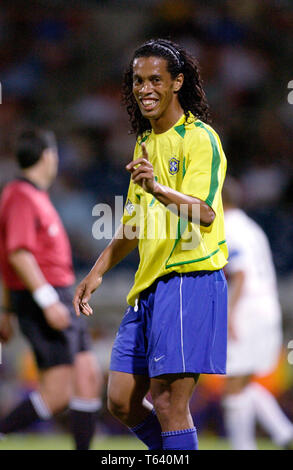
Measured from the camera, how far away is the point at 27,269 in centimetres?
499

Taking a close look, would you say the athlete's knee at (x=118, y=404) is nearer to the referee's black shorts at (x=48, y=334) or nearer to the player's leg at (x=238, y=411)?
the referee's black shorts at (x=48, y=334)

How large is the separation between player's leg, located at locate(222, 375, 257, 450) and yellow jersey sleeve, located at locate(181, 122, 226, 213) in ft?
9.32

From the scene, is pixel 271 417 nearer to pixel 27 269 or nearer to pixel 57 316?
pixel 57 316

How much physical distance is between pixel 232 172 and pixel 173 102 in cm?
442

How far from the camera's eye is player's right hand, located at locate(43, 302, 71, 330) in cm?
493

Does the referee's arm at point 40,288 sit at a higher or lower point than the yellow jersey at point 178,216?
lower

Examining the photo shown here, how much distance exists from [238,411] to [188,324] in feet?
8.94

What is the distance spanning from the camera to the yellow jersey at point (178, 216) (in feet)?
10.3

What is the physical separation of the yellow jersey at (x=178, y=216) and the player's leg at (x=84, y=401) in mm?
1814

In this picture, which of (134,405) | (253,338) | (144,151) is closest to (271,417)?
(253,338)

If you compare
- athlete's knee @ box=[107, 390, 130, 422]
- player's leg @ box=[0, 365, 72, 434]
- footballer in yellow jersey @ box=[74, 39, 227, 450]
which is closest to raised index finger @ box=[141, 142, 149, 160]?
footballer in yellow jersey @ box=[74, 39, 227, 450]

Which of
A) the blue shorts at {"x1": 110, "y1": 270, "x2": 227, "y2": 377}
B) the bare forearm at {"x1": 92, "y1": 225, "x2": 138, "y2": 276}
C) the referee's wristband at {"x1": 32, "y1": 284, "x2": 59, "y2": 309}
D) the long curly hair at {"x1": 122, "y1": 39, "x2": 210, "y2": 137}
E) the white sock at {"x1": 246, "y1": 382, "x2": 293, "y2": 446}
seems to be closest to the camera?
the blue shorts at {"x1": 110, "y1": 270, "x2": 227, "y2": 377}

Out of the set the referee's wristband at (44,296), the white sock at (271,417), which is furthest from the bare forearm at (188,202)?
the white sock at (271,417)

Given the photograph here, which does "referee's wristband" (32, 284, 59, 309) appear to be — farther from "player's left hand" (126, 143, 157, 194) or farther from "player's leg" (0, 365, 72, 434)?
"player's left hand" (126, 143, 157, 194)
